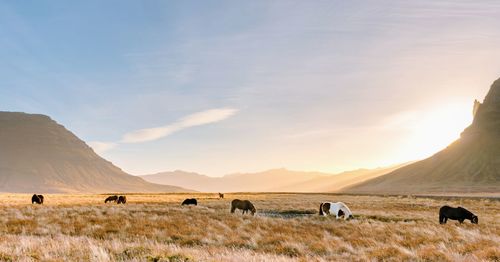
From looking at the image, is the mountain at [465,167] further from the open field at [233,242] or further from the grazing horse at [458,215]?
the open field at [233,242]

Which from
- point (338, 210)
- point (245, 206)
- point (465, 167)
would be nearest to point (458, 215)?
point (338, 210)

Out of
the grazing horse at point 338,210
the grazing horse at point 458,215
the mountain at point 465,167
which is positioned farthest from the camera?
the mountain at point 465,167

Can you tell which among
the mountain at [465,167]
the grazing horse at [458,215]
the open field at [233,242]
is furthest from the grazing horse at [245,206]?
the mountain at [465,167]

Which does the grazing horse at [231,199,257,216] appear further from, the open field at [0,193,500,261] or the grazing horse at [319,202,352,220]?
the open field at [0,193,500,261]

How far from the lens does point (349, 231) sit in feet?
65.3

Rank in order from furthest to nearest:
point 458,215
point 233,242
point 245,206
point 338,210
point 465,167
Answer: point 465,167
point 245,206
point 338,210
point 458,215
point 233,242

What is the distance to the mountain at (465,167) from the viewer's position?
487ft

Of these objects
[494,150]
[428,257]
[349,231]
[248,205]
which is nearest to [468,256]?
[428,257]

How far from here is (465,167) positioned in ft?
546

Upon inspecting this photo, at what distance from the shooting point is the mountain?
148 metres

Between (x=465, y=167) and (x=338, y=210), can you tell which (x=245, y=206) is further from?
(x=465, y=167)

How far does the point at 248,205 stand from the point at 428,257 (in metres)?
18.2

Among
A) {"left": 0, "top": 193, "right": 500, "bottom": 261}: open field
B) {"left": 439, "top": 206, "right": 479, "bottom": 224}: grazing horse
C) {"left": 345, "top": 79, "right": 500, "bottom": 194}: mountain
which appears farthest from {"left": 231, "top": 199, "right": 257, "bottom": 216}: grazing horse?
{"left": 345, "top": 79, "right": 500, "bottom": 194}: mountain

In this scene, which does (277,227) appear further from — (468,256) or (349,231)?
(468,256)
